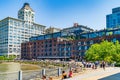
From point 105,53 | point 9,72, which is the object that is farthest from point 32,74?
point 105,53

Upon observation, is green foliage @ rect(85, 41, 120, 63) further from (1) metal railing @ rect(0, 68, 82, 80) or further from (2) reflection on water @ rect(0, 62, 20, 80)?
(1) metal railing @ rect(0, 68, 82, 80)

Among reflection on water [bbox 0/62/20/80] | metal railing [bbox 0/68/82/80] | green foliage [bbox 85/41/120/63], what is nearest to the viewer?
reflection on water [bbox 0/62/20/80]

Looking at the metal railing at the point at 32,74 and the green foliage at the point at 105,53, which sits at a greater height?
the green foliage at the point at 105,53

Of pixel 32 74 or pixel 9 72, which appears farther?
pixel 32 74

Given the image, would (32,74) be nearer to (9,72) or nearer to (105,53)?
(9,72)

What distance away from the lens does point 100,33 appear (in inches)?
4796

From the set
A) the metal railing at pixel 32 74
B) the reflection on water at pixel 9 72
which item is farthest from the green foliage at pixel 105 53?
the metal railing at pixel 32 74

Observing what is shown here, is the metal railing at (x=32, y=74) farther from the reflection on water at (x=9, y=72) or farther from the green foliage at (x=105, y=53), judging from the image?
the green foliage at (x=105, y=53)

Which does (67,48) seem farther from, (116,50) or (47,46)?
(116,50)

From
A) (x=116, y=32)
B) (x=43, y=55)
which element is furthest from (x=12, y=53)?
(x=116, y=32)

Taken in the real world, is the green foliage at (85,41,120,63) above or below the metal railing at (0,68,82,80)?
above

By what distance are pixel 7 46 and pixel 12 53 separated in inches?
303

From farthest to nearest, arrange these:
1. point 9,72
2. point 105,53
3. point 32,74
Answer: point 105,53
point 32,74
point 9,72

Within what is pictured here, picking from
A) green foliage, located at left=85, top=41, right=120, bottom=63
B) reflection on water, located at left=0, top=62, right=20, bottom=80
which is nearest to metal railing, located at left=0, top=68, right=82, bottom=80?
reflection on water, located at left=0, top=62, right=20, bottom=80
